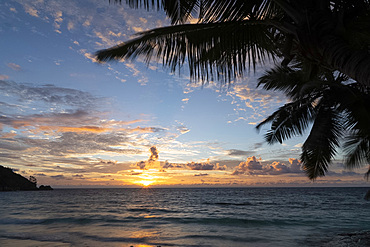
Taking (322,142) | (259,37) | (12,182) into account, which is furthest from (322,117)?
(12,182)

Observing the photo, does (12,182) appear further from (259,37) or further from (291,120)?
(259,37)

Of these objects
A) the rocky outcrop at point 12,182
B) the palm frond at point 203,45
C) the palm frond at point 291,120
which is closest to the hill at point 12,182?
the rocky outcrop at point 12,182

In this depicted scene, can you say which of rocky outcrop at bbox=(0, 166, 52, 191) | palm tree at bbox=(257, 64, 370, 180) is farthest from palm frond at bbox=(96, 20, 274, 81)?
rocky outcrop at bbox=(0, 166, 52, 191)

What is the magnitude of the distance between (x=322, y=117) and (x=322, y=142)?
105cm

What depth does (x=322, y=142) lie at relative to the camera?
898 centimetres

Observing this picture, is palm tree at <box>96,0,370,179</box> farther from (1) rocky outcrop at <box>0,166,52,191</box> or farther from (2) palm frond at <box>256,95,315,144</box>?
(1) rocky outcrop at <box>0,166,52,191</box>

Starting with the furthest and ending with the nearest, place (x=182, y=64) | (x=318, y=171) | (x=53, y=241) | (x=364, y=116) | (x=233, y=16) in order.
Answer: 1. (x=53, y=241)
2. (x=318, y=171)
3. (x=364, y=116)
4. (x=182, y=64)
5. (x=233, y=16)

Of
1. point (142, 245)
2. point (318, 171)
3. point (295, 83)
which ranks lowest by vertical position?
point (142, 245)

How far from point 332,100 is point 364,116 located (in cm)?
110

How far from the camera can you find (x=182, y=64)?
4395mm

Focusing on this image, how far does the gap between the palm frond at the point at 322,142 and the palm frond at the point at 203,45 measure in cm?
572

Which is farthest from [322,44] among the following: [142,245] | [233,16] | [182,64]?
[142,245]

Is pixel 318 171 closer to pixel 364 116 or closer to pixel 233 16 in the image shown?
pixel 364 116

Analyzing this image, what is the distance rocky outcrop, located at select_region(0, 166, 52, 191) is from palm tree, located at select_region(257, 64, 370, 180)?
11096 centimetres
